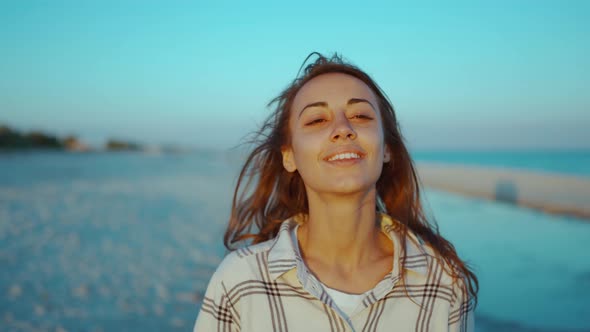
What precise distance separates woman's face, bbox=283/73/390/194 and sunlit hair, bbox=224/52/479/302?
0.16m

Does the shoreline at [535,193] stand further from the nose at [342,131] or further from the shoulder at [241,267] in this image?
the shoulder at [241,267]

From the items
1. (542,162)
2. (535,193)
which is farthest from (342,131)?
(542,162)

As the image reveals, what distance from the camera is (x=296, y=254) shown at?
204 centimetres

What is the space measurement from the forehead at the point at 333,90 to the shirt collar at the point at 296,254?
70 centimetres

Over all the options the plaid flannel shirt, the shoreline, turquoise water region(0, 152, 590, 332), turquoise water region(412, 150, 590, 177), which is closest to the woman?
the plaid flannel shirt

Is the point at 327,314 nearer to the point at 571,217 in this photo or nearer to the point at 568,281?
the point at 568,281

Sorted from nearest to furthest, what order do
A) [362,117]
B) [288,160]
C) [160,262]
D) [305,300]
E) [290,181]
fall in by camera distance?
[305,300], [362,117], [288,160], [290,181], [160,262]

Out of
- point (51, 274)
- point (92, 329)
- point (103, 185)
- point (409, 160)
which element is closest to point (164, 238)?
point (51, 274)

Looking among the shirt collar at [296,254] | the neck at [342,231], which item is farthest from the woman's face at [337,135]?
the shirt collar at [296,254]

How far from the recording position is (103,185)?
13.9 metres

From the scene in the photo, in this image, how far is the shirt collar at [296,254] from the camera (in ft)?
6.45

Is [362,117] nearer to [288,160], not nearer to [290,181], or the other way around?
[288,160]

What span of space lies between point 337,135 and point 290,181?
752 mm

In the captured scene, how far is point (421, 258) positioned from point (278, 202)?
3.25 ft
